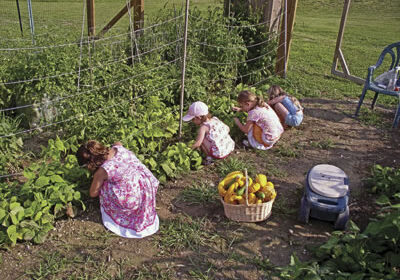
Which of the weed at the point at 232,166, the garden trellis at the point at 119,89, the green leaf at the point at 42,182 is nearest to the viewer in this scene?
the green leaf at the point at 42,182

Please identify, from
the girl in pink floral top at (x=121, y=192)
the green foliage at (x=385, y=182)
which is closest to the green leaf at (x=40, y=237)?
the girl in pink floral top at (x=121, y=192)

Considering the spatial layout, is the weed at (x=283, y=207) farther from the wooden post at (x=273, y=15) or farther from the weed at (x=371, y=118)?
the wooden post at (x=273, y=15)

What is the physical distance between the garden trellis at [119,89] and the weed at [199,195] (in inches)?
12.0

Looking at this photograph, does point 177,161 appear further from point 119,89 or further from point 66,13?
point 66,13

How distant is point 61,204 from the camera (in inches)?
140

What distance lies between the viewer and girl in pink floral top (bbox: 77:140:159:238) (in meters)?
3.54

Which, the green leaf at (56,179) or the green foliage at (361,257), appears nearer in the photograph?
the green foliage at (361,257)

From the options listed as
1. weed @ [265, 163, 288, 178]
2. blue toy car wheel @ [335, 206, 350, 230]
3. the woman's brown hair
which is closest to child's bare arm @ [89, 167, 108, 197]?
the woman's brown hair

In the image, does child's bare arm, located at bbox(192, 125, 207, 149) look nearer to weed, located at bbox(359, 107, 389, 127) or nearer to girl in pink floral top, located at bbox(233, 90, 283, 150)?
girl in pink floral top, located at bbox(233, 90, 283, 150)

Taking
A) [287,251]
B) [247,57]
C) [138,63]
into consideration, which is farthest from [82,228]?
[247,57]

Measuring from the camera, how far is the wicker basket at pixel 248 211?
141 inches

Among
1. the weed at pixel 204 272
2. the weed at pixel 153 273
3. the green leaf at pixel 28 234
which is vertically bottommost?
the weed at pixel 153 273

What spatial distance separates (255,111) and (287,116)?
846mm

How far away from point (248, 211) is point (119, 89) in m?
2.80
